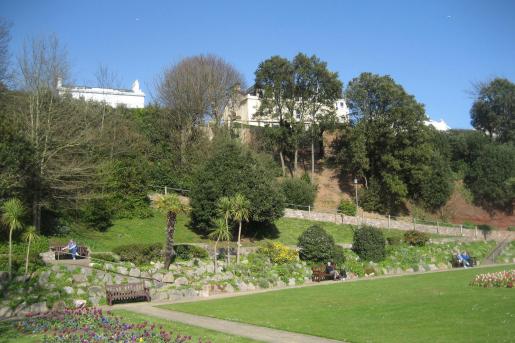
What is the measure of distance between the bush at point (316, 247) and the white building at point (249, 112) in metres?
24.1

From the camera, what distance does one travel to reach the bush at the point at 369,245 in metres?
30.7

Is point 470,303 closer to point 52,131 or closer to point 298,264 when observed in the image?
point 298,264

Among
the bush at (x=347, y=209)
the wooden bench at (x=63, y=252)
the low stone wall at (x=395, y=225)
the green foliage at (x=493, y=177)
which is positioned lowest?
the wooden bench at (x=63, y=252)

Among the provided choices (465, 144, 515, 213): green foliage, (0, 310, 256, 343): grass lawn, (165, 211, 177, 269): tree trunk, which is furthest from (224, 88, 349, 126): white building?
(0, 310, 256, 343): grass lawn

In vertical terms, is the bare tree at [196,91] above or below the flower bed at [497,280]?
above

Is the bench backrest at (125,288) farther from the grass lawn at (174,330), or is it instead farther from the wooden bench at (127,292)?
the grass lawn at (174,330)

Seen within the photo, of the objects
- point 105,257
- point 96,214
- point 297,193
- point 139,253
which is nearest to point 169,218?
point 139,253

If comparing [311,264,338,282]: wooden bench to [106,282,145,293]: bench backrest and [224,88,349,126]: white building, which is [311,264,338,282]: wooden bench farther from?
[224,88,349,126]: white building

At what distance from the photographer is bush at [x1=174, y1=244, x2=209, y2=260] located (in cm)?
2552

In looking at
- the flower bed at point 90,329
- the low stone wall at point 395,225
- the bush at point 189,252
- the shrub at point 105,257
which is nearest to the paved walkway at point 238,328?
the flower bed at point 90,329

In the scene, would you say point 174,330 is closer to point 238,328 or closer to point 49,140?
point 238,328

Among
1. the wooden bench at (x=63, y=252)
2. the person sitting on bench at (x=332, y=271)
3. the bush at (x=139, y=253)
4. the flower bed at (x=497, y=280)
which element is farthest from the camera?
the person sitting on bench at (x=332, y=271)

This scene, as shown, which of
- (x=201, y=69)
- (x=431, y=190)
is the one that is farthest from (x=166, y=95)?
(x=431, y=190)

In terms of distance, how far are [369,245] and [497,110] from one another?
151 ft
